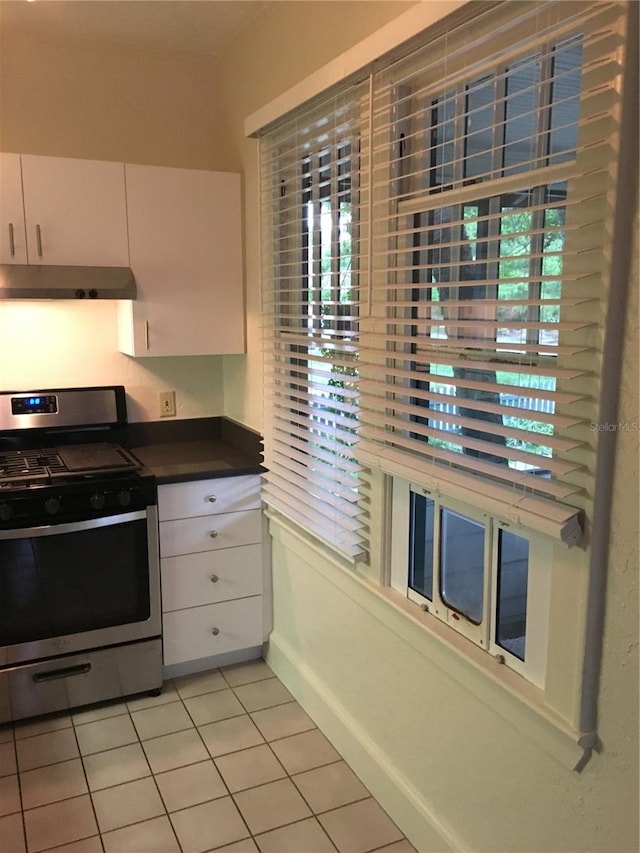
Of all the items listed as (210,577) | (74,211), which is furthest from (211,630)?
(74,211)

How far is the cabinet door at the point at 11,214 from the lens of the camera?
8.71 ft

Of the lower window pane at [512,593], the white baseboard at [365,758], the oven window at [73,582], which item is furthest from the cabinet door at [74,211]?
the lower window pane at [512,593]

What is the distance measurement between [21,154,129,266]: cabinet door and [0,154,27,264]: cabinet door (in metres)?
0.02

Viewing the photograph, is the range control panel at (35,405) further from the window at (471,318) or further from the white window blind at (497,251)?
the white window blind at (497,251)

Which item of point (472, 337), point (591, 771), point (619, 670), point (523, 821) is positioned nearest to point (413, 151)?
point (472, 337)

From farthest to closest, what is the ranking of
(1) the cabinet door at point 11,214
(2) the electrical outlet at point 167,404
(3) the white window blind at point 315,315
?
(2) the electrical outlet at point 167,404, (1) the cabinet door at point 11,214, (3) the white window blind at point 315,315

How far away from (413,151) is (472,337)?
1.95ft

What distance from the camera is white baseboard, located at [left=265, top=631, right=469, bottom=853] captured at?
205 cm

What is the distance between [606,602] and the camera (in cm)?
142

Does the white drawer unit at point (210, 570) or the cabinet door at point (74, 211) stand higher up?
the cabinet door at point (74, 211)

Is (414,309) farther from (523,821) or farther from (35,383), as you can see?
(35,383)

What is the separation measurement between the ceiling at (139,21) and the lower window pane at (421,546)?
188 cm

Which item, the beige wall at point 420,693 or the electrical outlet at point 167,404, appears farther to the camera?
the electrical outlet at point 167,404

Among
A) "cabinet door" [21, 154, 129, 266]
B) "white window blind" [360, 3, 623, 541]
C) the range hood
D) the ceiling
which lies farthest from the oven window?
the ceiling
